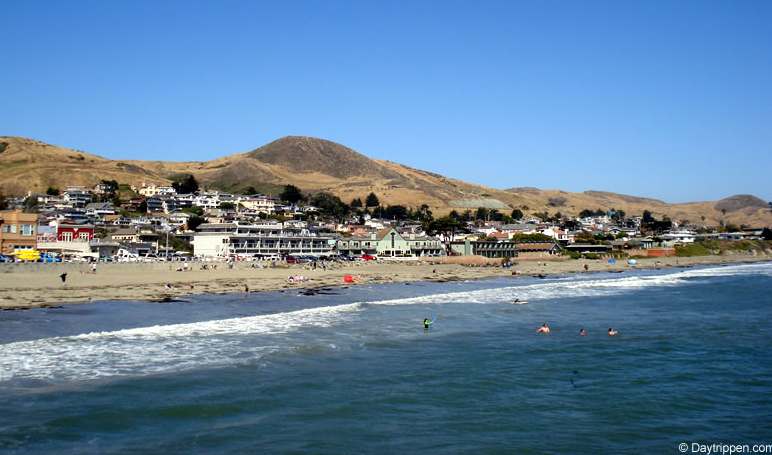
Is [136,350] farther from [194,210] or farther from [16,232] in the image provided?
[194,210]

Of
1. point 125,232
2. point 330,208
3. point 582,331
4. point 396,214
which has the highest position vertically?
point 330,208

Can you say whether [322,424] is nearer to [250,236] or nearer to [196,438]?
[196,438]

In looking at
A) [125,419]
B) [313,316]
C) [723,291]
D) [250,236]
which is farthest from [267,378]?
[250,236]

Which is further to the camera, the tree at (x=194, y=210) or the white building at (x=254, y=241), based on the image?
the tree at (x=194, y=210)

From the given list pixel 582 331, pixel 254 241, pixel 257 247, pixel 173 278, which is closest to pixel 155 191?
pixel 254 241

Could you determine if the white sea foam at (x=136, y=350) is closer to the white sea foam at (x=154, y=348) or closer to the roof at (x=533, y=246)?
the white sea foam at (x=154, y=348)

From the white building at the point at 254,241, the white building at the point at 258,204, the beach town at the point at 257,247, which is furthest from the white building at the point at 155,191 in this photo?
the white building at the point at 254,241

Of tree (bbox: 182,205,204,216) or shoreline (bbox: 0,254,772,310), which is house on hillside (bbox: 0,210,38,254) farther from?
tree (bbox: 182,205,204,216)
